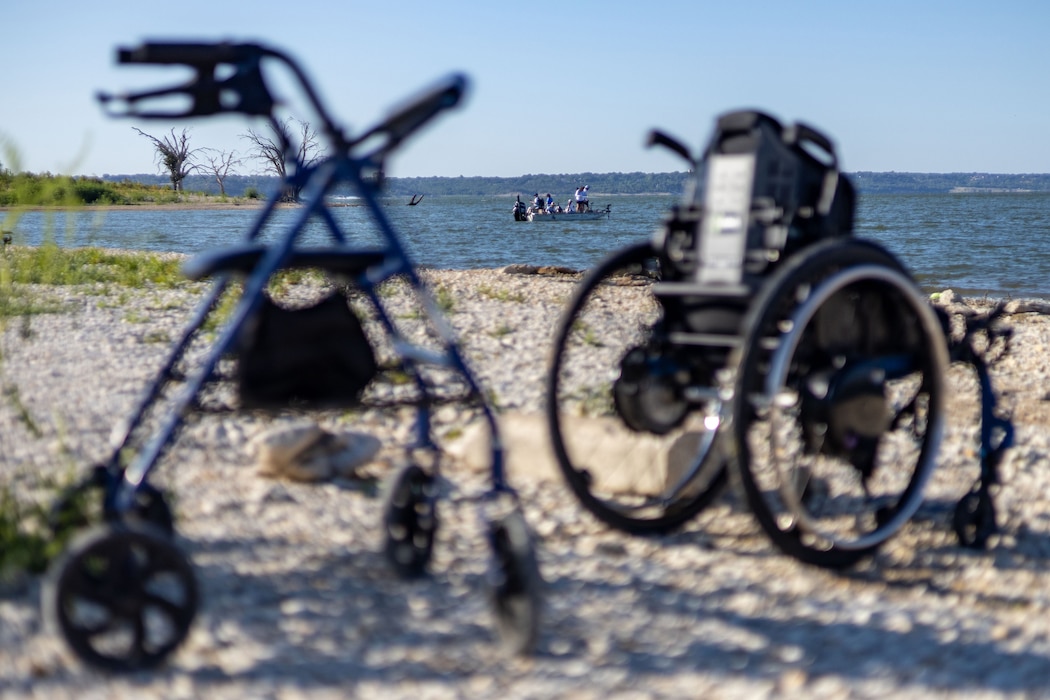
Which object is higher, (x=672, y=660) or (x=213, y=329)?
(x=213, y=329)

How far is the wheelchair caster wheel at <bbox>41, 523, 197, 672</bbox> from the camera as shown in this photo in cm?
222

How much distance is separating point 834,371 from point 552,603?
38.8 inches

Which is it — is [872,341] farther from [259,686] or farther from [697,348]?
[259,686]

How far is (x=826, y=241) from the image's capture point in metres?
2.80

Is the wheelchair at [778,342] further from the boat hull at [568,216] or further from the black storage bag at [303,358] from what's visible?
the boat hull at [568,216]

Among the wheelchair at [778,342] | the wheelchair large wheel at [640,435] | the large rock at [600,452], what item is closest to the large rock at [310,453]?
the large rock at [600,452]

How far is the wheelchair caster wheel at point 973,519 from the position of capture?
3350 millimetres

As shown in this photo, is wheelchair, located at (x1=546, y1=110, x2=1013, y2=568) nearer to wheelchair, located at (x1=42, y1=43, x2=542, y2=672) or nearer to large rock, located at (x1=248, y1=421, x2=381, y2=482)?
wheelchair, located at (x1=42, y1=43, x2=542, y2=672)

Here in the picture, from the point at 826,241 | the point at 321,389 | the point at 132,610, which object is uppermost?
the point at 826,241

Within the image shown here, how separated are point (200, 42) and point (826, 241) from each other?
5.39ft

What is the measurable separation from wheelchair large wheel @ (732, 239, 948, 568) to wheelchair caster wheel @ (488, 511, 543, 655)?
55cm

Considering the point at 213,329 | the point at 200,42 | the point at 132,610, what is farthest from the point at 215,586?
the point at 213,329

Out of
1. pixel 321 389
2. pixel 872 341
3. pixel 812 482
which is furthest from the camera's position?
pixel 812 482

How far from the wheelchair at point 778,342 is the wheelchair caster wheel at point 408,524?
0.41 m
